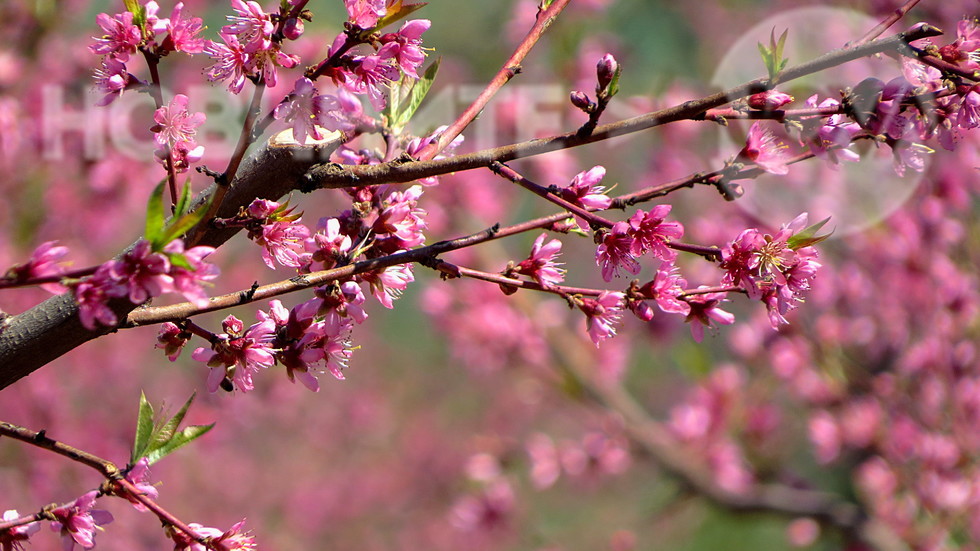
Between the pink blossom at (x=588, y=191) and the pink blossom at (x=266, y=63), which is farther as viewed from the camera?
the pink blossom at (x=588, y=191)

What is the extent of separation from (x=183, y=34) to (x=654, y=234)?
0.70 metres

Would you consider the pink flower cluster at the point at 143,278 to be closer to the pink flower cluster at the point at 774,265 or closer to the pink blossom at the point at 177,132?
the pink blossom at the point at 177,132

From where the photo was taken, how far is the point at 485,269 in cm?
406

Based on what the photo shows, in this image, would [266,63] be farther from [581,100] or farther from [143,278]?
[581,100]

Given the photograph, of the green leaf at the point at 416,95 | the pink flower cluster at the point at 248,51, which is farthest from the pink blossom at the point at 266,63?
the green leaf at the point at 416,95

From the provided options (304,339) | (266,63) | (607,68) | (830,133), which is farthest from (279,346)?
(830,133)

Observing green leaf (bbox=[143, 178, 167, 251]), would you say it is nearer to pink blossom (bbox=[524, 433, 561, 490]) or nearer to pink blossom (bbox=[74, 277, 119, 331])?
pink blossom (bbox=[74, 277, 119, 331])

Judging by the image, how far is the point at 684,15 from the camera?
7438 millimetres

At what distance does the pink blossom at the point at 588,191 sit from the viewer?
3.54 ft

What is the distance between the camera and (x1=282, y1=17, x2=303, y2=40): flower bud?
97 cm

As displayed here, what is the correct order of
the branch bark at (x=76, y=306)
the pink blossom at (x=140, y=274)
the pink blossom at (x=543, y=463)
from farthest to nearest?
the pink blossom at (x=543, y=463) < the branch bark at (x=76, y=306) < the pink blossom at (x=140, y=274)

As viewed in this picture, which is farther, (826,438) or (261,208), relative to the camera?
(826,438)

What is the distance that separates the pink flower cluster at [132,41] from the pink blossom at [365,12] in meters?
0.21

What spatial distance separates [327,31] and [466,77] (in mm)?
1897
